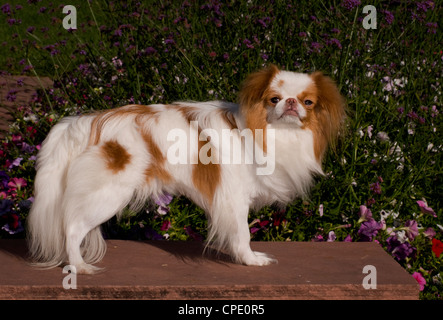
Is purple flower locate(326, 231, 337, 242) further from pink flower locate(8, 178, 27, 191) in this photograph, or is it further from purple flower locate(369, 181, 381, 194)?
pink flower locate(8, 178, 27, 191)

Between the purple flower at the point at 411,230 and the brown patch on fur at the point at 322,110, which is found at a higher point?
the brown patch on fur at the point at 322,110

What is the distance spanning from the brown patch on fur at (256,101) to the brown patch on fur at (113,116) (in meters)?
0.45

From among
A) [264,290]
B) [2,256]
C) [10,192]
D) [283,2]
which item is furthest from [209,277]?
[283,2]

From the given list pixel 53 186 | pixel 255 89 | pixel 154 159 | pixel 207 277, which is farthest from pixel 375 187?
pixel 53 186

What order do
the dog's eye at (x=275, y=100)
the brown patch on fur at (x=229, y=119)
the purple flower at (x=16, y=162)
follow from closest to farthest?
the dog's eye at (x=275, y=100), the brown patch on fur at (x=229, y=119), the purple flower at (x=16, y=162)

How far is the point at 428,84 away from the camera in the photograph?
4961mm

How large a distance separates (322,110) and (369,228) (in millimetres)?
1010

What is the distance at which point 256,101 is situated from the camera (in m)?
3.00

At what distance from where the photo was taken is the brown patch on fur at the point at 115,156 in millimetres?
2900

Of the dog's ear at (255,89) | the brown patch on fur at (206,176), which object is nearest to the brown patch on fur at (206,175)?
the brown patch on fur at (206,176)

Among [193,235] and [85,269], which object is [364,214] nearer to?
[193,235]

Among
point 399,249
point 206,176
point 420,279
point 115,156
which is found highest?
point 115,156

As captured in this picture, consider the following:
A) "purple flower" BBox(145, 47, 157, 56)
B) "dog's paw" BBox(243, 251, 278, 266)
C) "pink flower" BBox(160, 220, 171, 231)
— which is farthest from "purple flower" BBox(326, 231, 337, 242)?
"purple flower" BBox(145, 47, 157, 56)

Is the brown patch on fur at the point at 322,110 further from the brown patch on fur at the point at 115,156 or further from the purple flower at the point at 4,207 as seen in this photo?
the purple flower at the point at 4,207
